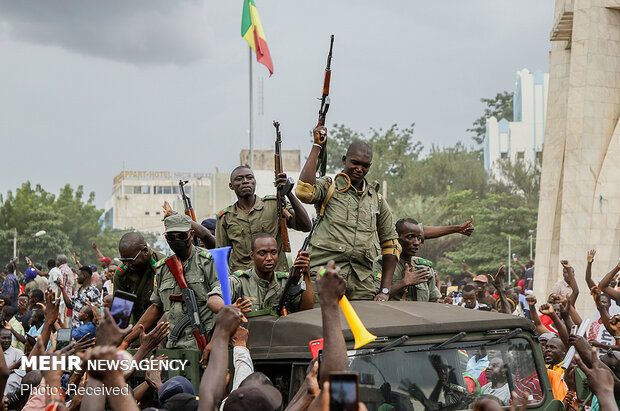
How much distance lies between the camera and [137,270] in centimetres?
674

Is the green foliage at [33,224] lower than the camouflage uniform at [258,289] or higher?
lower

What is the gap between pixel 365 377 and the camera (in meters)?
4.53

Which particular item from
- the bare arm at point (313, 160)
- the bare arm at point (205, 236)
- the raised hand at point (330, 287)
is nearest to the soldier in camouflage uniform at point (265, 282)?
the bare arm at point (313, 160)

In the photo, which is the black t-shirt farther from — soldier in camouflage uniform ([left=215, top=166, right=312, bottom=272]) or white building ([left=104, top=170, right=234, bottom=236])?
white building ([left=104, top=170, right=234, bottom=236])

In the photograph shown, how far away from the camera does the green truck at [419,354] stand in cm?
459

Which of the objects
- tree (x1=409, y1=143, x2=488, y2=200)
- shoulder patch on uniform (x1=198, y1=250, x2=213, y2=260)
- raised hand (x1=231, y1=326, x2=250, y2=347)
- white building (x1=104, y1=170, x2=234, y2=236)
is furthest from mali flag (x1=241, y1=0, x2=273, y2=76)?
white building (x1=104, y1=170, x2=234, y2=236)

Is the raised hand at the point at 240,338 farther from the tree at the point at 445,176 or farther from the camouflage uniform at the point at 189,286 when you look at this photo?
the tree at the point at 445,176

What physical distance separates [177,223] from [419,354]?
203cm

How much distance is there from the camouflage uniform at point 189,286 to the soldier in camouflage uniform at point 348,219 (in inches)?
36.7

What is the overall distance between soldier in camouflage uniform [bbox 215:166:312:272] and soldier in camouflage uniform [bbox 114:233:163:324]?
678 mm

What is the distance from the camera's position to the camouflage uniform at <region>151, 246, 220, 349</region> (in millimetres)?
5766

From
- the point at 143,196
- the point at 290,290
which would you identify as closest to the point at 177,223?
the point at 290,290

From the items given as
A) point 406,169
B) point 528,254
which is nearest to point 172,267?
point 528,254

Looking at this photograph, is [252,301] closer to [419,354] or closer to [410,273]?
[419,354]
